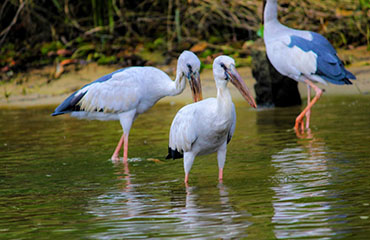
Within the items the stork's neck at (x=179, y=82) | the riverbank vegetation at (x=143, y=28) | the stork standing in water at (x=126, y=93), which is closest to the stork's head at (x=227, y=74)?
the stork standing in water at (x=126, y=93)

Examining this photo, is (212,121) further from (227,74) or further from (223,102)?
(227,74)

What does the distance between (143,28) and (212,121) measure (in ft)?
33.6

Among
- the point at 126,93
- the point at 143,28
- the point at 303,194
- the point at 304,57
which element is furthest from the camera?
the point at 143,28

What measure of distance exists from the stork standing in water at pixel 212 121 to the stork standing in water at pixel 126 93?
1.55 m

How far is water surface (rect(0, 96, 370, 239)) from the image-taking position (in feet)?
13.9

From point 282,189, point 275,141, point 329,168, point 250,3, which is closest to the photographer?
point 282,189

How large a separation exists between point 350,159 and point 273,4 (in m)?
4.35

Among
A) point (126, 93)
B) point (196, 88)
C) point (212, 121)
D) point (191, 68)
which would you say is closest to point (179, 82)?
point (191, 68)

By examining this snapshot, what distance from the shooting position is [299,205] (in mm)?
4605

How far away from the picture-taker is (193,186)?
5621mm

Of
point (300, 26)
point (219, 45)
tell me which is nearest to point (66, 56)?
point (219, 45)

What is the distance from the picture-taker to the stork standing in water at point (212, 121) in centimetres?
562

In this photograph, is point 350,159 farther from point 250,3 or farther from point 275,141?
point 250,3

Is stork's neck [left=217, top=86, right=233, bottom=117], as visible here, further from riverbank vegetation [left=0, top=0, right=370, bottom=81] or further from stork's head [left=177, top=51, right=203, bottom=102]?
riverbank vegetation [left=0, top=0, right=370, bottom=81]
